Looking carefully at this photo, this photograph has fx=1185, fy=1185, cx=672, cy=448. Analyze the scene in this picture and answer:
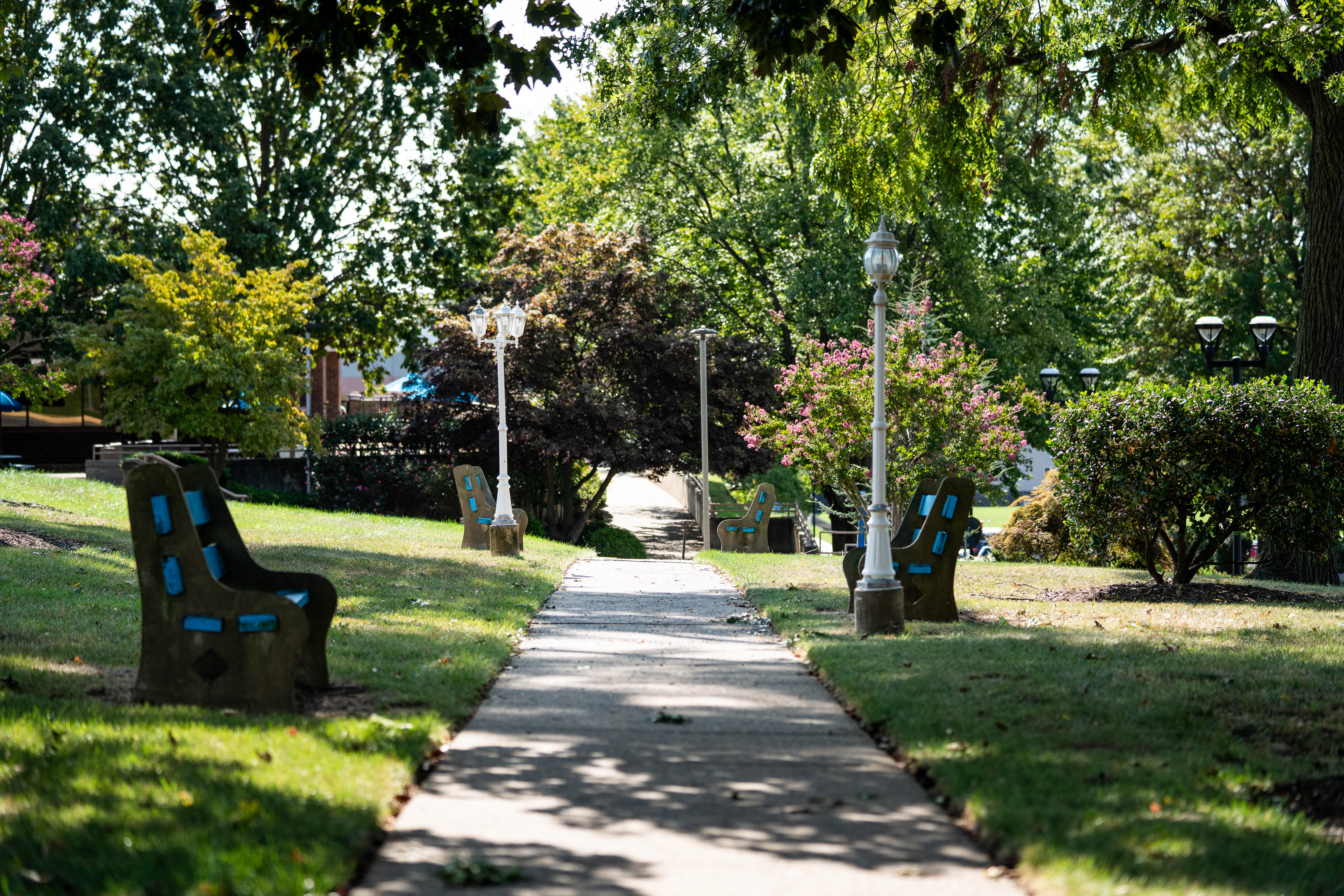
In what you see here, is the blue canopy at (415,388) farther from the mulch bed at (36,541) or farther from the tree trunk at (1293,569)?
the tree trunk at (1293,569)

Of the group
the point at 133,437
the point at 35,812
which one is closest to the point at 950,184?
the point at 35,812

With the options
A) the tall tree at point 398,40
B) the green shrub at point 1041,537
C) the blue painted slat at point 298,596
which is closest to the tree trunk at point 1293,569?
the green shrub at point 1041,537

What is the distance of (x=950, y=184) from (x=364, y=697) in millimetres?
10127

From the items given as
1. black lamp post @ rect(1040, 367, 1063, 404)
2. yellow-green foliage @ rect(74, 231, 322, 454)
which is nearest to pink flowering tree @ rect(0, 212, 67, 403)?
yellow-green foliage @ rect(74, 231, 322, 454)

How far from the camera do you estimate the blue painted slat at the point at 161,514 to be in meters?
5.97

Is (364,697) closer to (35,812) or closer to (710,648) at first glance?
(35,812)

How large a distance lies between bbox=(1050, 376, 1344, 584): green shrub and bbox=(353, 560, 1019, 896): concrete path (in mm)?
6064

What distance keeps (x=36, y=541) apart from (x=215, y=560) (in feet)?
26.7

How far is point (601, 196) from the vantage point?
39.0 metres

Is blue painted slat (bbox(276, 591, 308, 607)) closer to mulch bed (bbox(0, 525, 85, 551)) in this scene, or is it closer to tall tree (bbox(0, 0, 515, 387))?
mulch bed (bbox(0, 525, 85, 551))

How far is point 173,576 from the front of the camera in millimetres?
6023

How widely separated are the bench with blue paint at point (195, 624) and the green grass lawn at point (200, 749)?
159 millimetres

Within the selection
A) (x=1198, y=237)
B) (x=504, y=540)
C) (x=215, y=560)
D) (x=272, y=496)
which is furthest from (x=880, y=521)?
(x=1198, y=237)

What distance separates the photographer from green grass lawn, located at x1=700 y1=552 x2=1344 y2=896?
3.99 m
